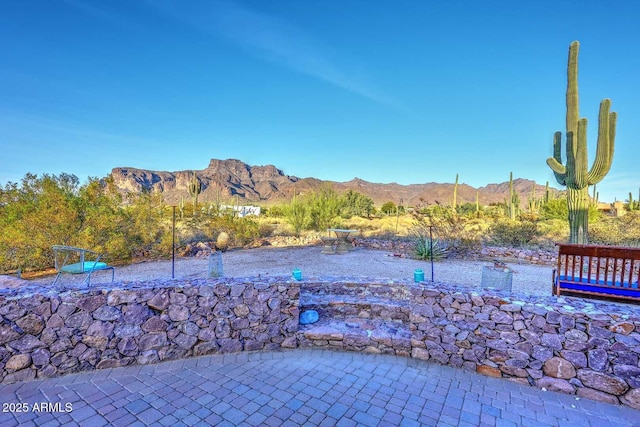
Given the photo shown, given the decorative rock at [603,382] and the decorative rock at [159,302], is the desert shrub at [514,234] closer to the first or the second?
the decorative rock at [603,382]

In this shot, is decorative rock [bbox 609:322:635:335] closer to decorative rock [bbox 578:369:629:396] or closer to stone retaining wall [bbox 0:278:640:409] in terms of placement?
stone retaining wall [bbox 0:278:640:409]

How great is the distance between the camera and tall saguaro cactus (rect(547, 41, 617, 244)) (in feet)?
26.6

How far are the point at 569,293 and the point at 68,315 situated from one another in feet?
21.4

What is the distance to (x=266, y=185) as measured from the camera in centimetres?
6209

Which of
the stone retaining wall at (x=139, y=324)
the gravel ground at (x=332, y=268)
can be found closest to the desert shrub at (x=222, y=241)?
the gravel ground at (x=332, y=268)

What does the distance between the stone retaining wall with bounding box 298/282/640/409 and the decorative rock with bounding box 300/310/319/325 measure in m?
0.16

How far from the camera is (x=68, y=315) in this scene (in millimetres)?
2904

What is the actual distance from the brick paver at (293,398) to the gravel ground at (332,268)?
10.1 feet

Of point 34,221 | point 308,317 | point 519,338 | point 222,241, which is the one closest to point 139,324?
point 308,317

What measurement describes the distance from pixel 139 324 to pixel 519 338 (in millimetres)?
3700

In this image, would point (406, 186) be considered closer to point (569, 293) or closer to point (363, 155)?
point (363, 155)

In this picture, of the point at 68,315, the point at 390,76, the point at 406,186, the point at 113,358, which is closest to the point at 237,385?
the point at 113,358

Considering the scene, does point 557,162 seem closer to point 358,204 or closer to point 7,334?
point 7,334

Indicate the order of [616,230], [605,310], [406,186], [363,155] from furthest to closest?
1. [406,186]
2. [363,155]
3. [616,230]
4. [605,310]
